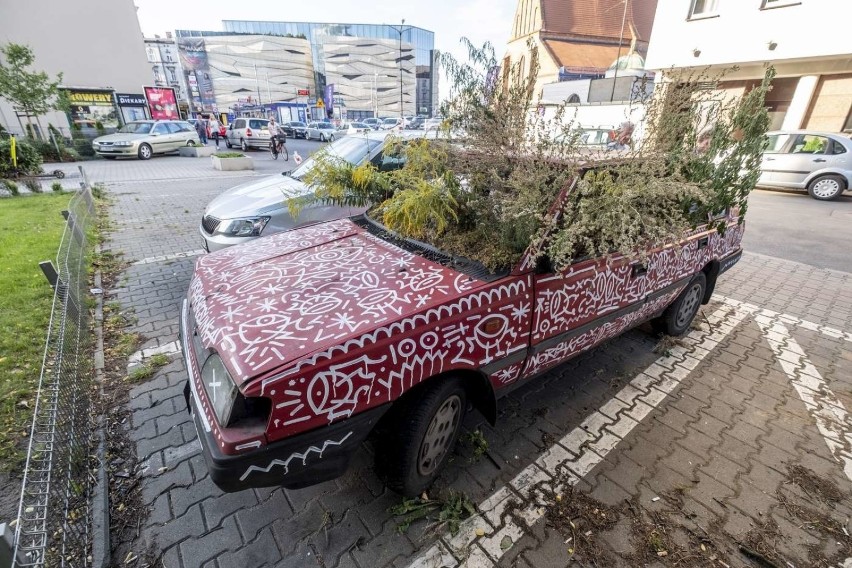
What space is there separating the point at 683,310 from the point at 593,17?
156 ft

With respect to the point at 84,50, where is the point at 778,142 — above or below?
below

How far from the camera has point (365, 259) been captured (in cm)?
255

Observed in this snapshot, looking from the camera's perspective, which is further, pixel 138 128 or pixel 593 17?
pixel 593 17

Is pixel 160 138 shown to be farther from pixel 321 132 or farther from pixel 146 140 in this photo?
pixel 321 132

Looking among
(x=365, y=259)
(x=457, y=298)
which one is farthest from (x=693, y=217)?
(x=365, y=259)

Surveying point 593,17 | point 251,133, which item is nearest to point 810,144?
point 251,133

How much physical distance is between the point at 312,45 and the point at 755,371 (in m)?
106

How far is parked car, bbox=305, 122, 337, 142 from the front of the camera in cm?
3186

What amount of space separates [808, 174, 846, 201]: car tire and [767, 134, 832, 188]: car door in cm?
26

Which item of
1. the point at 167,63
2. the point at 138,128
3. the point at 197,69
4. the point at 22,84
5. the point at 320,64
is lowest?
the point at 138,128

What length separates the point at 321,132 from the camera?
105 feet

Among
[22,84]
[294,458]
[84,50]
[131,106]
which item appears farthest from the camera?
[131,106]

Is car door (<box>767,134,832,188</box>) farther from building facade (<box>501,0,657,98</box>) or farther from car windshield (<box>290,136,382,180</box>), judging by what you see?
building facade (<box>501,0,657,98</box>)

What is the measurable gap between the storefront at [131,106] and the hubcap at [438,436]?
2834 cm
